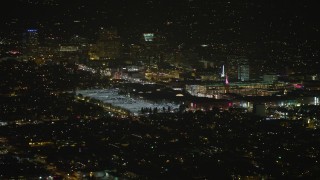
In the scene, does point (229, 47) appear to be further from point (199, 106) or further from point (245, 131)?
point (245, 131)

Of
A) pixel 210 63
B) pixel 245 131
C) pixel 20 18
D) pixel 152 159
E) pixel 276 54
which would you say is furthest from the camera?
pixel 276 54

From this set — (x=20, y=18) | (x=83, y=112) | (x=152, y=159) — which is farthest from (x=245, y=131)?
(x=20, y=18)

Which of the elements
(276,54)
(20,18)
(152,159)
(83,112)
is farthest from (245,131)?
(276,54)

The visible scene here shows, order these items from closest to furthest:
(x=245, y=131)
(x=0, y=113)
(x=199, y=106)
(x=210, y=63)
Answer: (x=245, y=131) < (x=0, y=113) < (x=199, y=106) < (x=210, y=63)

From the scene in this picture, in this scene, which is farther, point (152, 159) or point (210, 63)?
point (210, 63)

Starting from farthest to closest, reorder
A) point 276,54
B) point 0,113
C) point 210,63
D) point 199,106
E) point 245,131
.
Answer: point 276,54, point 210,63, point 199,106, point 0,113, point 245,131

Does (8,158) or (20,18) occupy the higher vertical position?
(20,18)

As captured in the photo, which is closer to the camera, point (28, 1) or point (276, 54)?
point (28, 1)

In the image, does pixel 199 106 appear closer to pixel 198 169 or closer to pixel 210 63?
pixel 198 169

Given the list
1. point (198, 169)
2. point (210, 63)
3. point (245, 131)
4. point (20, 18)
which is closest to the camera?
point (198, 169)
